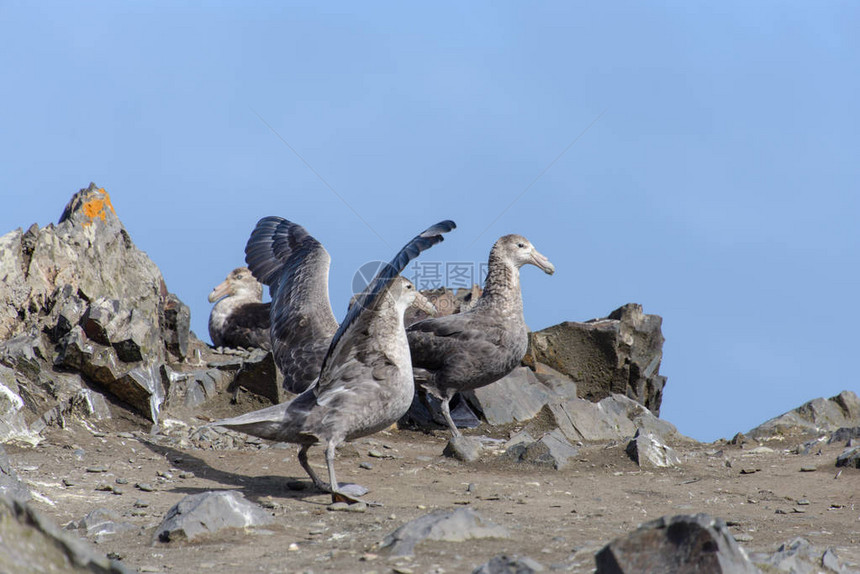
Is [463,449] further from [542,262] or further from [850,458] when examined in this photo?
[850,458]

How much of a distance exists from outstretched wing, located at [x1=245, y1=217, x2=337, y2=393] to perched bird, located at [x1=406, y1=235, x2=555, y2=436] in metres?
1.30

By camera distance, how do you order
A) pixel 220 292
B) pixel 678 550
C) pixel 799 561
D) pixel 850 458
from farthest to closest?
1. pixel 220 292
2. pixel 850 458
3. pixel 799 561
4. pixel 678 550

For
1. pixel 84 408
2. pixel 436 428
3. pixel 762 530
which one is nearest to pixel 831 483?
pixel 762 530

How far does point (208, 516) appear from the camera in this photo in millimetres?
5406

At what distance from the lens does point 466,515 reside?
482 centimetres

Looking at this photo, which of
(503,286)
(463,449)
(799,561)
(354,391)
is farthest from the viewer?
(503,286)

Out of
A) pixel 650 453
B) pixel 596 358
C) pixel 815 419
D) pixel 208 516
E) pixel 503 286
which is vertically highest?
pixel 503 286

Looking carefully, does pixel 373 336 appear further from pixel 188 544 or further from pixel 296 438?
pixel 188 544

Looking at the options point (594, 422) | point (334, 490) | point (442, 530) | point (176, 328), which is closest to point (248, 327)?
point (176, 328)

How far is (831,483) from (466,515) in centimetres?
503

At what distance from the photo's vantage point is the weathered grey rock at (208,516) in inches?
209

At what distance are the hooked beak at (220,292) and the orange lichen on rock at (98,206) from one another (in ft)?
15.2

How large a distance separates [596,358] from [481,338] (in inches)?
162

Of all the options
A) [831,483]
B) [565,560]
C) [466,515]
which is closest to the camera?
[565,560]
